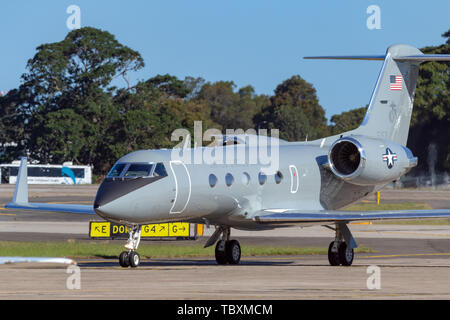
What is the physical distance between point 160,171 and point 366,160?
22.9 feet

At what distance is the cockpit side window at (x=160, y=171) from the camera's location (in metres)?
20.3

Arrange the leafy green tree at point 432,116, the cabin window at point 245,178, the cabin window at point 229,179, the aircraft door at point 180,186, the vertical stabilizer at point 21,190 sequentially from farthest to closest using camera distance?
the leafy green tree at point 432,116, the cabin window at point 245,178, the vertical stabilizer at point 21,190, the cabin window at point 229,179, the aircraft door at point 180,186

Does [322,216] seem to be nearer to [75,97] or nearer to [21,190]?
[21,190]

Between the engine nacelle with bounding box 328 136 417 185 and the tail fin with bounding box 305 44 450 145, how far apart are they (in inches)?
64.1

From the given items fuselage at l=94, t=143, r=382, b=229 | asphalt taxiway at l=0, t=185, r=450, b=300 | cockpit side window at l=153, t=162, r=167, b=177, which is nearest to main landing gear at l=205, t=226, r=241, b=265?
fuselage at l=94, t=143, r=382, b=229

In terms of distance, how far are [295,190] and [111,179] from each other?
687 centimetres

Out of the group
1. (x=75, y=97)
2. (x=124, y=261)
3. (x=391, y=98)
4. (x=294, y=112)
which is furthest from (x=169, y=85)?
(x=124, y=261)

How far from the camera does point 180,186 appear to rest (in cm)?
2070

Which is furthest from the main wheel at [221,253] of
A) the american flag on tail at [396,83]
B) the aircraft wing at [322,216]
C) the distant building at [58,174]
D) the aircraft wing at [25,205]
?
the distant building at [58,174]

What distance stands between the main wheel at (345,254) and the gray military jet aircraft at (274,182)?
28mm

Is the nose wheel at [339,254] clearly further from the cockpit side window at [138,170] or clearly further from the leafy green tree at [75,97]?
the leafy green tree at [75,97]

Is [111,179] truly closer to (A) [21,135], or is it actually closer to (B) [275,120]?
(A) [21,135]

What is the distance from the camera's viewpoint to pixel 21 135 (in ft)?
365
